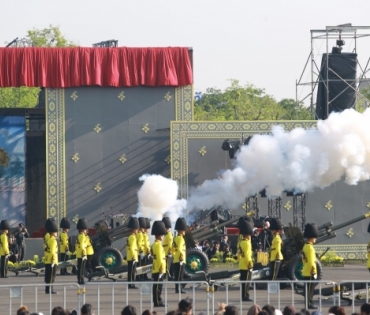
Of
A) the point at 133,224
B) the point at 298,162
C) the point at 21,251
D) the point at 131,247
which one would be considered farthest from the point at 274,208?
the point at 131,247

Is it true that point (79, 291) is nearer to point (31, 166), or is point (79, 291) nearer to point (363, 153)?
point (363, 153)

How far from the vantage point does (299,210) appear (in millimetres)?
33594

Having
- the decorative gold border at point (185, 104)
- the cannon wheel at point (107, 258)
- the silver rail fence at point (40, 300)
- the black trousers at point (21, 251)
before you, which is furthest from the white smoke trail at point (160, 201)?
the silver rail fence at point (40, 300)

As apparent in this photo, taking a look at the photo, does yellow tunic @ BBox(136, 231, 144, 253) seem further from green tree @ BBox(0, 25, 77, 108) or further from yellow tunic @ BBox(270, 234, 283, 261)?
green tree @ BBox(0, 25, 77, 108)

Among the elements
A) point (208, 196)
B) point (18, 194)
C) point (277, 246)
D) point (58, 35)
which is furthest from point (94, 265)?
point (58, 35)

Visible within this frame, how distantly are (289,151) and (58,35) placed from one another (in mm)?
32291

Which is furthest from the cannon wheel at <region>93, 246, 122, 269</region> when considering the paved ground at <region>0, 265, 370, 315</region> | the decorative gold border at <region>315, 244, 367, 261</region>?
the decorative gold border at <region>315, 244, 367, 261</region>

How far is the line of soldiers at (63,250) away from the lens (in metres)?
22.9

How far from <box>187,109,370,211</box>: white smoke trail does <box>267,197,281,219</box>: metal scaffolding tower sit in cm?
208

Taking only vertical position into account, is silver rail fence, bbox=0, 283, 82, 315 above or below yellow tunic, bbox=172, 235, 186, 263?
below

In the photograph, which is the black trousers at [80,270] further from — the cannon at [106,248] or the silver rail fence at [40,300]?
the cannon at [106,248]

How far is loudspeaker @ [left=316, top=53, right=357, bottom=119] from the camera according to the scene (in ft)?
116

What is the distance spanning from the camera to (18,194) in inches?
1457

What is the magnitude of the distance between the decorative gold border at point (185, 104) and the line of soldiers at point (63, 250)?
318 inches
